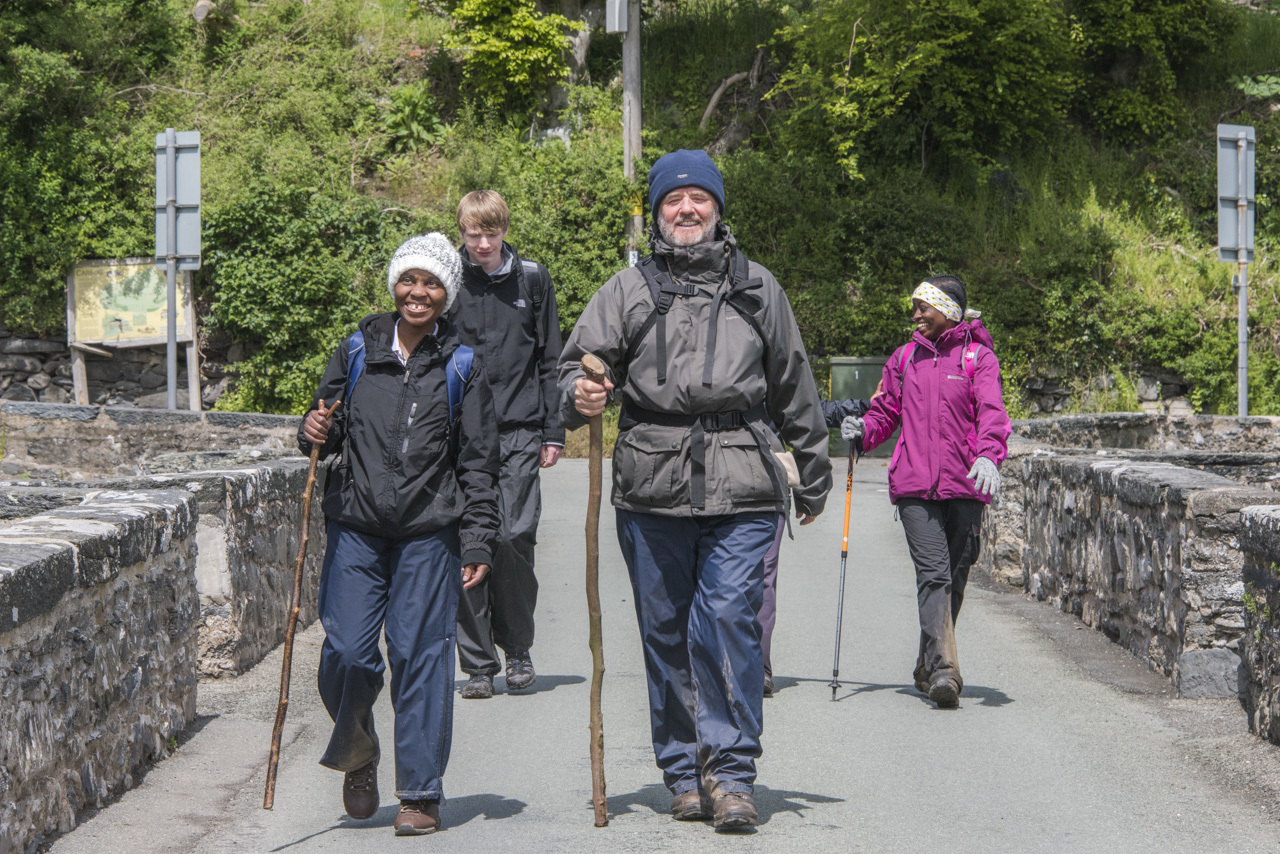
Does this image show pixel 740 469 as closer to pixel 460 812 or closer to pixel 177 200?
pixel 460 812

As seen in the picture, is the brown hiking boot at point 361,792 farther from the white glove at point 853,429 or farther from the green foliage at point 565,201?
the green foliage at point 565,201

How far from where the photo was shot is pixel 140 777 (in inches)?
190

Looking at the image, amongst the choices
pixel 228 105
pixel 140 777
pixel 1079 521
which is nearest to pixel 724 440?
pixel 140 777

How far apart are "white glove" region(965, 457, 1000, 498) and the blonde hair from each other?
2321 mm

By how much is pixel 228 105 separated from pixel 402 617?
2324 centimetres

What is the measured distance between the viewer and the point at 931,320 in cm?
653

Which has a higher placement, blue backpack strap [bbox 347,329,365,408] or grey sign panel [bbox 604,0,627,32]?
grey sign panel [bbox 604,0,627,32]

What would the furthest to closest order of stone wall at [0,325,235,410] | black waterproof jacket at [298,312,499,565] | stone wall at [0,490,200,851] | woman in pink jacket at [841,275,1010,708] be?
stone wall at [0,325,235,410]
woman in pink jacket at [841,275,1010,708]
black waterproof jacket at [298,312,499,565]
stone wall at [0,490,200,851]

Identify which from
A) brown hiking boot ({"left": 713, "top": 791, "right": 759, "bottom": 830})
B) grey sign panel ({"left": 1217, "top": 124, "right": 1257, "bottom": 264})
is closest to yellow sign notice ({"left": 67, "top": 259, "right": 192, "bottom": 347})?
grey sign panel ({"left": 1217, "top": 124, "right": 1257, "bottom": 264})

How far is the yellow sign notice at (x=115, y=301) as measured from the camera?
71.4 ft

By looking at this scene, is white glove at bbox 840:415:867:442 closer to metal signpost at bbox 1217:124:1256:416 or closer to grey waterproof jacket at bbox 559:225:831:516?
grey waterproof jacket at bbox 559:225:831:516

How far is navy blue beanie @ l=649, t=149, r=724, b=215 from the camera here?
465cm

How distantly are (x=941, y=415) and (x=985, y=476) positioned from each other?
1.43ft

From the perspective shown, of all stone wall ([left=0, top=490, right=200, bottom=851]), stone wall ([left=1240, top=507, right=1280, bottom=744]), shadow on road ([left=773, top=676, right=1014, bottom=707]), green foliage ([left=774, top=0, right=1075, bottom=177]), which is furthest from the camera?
green foliage ([left=774, top=0, right=1075, bottom=177])
